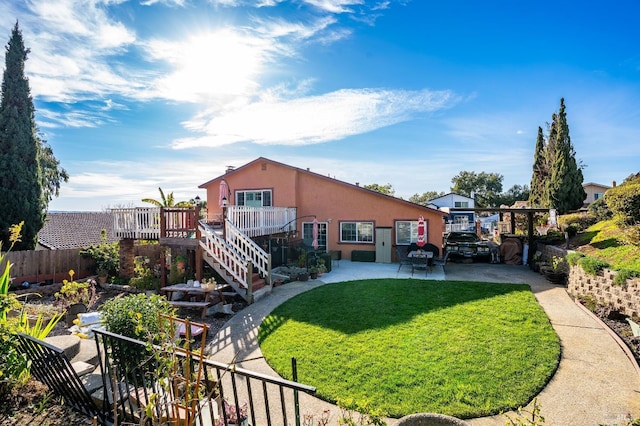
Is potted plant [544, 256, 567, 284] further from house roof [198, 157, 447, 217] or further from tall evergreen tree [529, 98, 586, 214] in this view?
tall evergreen tree [529, 98, 586, 214]

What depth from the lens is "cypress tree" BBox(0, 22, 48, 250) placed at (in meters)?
13.3

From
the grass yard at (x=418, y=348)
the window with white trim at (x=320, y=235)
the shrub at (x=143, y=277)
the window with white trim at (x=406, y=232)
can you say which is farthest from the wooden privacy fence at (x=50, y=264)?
the window with white trim at (x=406, y=232)

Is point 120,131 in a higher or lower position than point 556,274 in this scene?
higher

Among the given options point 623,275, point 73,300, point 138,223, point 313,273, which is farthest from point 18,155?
point 623,275

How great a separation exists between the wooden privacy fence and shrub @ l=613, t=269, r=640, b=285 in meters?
14.8

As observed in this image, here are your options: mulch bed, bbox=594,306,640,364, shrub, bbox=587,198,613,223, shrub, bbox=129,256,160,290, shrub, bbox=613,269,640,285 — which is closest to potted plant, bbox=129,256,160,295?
shrub, bbox=129,256,160,290

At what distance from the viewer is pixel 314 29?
29.2 feet

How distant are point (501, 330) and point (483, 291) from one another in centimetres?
343

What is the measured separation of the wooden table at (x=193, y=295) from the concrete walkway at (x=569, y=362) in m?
0.97

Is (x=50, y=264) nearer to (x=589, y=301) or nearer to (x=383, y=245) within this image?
(x=383, y=245)

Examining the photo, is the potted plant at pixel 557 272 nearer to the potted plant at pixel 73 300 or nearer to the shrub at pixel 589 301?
the shrub at pixel 589 301

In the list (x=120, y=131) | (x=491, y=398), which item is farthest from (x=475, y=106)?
(x=120, y=131)

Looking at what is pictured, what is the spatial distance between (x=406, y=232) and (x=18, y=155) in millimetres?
18734

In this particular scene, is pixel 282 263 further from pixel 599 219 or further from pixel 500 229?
pixel 500 229
